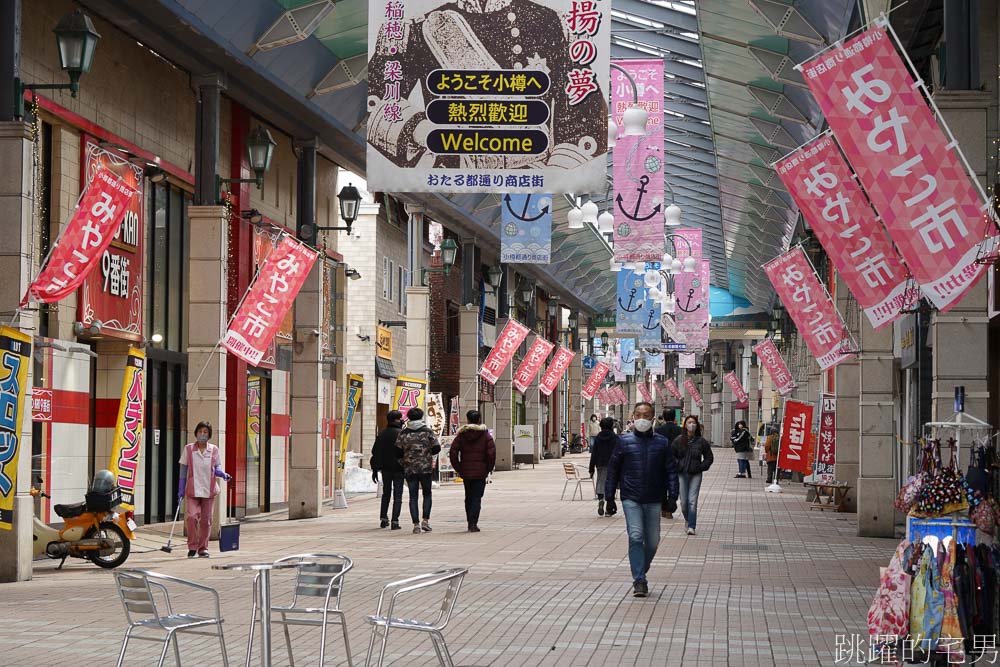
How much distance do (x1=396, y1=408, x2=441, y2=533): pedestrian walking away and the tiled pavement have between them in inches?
19.6

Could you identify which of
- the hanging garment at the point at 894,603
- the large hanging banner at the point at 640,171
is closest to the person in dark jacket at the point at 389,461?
the large hanging banner at the point at 640,171

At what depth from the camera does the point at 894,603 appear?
26.8ft

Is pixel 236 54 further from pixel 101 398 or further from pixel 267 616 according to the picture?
pixel 267 616

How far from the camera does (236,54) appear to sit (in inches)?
706

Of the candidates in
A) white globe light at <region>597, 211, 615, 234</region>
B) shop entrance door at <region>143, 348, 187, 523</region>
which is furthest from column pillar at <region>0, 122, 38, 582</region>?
white globe light at <region>597, 211, 615, 234</region>

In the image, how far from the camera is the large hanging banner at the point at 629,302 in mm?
34812

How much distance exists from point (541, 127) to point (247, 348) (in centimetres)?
679

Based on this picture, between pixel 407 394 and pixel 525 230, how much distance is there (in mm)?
4369

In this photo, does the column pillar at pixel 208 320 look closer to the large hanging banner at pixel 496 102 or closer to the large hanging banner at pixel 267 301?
the large hanging banner at pixel 267 301

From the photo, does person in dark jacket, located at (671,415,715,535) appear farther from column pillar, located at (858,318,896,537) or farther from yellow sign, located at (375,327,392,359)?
yellow sign, located at (375,327,392,359)

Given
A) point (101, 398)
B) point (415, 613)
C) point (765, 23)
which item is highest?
point (765, 23)

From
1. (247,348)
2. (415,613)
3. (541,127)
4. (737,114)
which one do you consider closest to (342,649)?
(415,613)

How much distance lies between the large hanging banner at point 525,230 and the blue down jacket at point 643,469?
586 inches

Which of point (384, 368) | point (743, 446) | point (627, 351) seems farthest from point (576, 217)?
point (627, 351)
